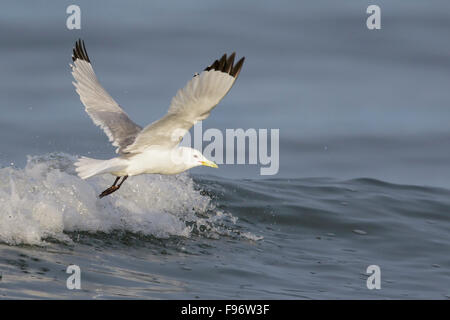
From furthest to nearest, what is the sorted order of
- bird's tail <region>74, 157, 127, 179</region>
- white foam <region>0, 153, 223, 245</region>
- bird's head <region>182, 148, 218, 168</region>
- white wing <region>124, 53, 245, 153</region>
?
white foam <region>0, 153, 223, 245</region>, bird's head <region>182, 148, 218, 168</region>, bird's tail <region>74, 157, 127, 179</region>, white wing <region>124, 53, 245, 153</region>

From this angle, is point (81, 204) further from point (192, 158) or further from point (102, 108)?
point (192, 158)

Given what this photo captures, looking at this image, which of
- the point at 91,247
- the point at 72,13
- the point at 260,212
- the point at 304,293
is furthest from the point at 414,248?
the point at 72,13

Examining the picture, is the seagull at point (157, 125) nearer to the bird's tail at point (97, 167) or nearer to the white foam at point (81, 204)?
the bird's tail at point (97, 167)

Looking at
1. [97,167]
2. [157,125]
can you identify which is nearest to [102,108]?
[97,167]

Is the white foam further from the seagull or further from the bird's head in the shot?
the bird's head

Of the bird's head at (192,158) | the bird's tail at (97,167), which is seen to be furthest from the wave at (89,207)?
the bird's head at (192,158)

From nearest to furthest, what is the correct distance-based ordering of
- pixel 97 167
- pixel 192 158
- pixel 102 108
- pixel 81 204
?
1. pixel 97 167
2. pixel 192 158
3. pixel 81 204
4. pixel 102 108

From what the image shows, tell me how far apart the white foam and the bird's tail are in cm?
58

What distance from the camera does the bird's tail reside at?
26.0ft

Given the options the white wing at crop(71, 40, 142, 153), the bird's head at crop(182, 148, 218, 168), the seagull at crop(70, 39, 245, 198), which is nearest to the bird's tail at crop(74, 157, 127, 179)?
the seagull at crop(70, 39, 245, 198)

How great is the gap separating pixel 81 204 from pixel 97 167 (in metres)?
1.11

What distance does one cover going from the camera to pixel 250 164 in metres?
14.6

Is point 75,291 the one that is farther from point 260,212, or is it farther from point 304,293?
point 260,212

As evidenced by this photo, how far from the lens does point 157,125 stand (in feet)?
25.3
